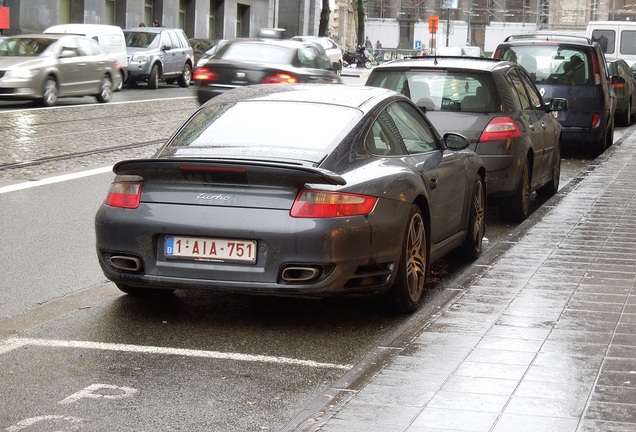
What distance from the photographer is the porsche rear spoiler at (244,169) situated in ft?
22.4

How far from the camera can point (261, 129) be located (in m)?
7.68

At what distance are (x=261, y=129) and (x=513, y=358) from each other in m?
2.49

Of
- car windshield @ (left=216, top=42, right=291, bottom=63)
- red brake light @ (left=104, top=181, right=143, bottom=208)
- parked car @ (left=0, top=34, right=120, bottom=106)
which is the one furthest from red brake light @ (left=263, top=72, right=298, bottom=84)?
red brake light @ (left=104, top=181, right=143, bottom=208)

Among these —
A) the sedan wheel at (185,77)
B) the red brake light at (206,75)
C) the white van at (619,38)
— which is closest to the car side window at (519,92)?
the red brake light at (206,75)

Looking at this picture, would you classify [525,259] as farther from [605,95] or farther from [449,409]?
Answer: [605,95]

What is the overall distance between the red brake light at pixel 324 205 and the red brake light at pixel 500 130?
4.69m

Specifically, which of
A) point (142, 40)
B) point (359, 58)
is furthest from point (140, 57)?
point (359, 58)

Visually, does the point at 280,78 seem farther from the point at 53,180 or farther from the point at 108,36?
the point at 108,36

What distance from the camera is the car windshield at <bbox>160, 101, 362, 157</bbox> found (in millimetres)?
7418

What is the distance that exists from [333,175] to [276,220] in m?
0.41

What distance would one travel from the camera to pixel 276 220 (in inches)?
268

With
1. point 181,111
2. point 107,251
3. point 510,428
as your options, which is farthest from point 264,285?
point 181,111

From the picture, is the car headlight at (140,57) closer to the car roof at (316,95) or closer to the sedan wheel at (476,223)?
the sedan wheel at (476,223)

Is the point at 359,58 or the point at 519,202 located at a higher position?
the point at 519,202
